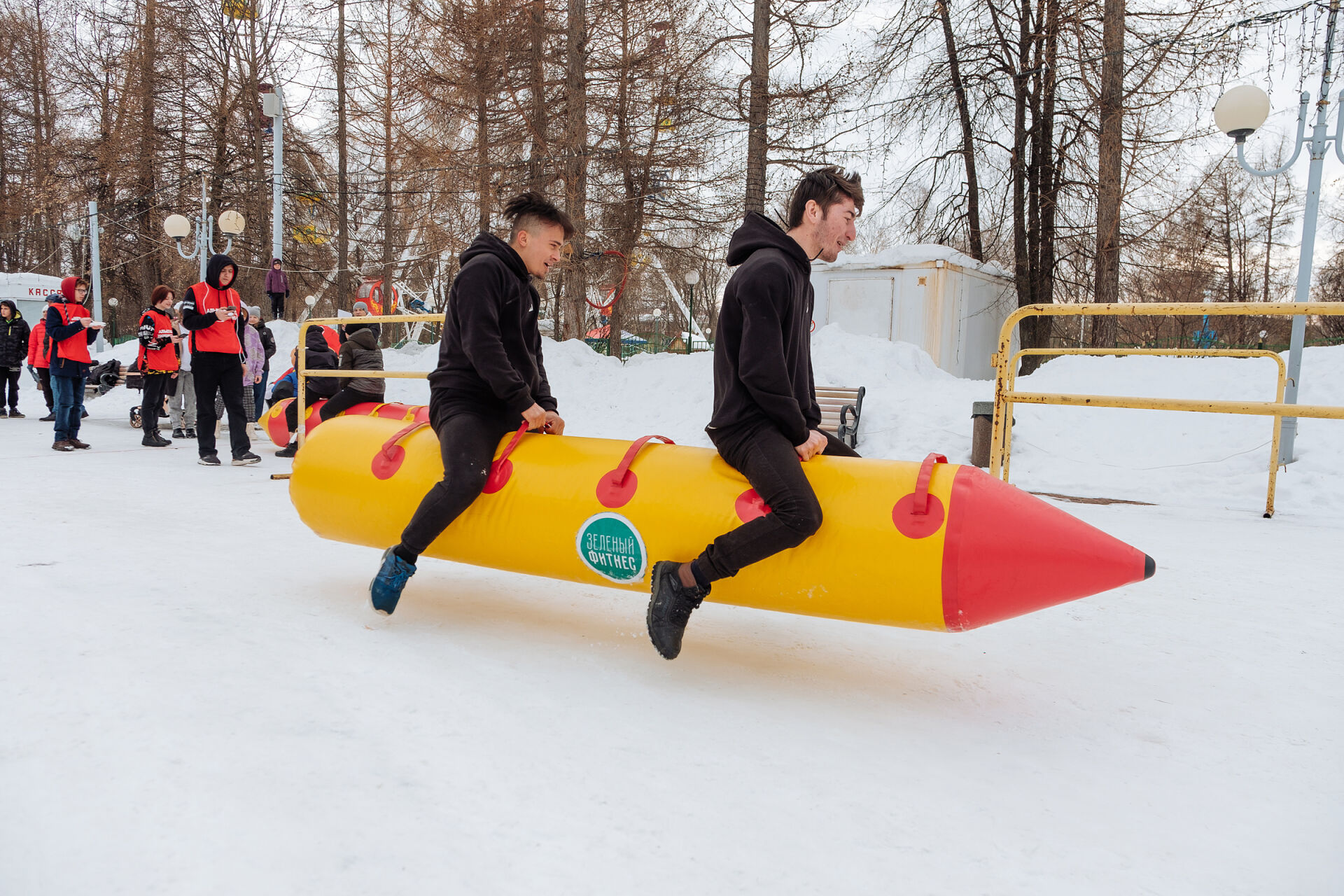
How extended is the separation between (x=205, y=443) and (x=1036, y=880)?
699cm

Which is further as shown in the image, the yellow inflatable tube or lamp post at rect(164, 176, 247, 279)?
lamp post at rect(164, 176, 247, 279)

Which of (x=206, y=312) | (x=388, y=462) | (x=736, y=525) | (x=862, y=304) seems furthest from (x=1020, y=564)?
(x=862, y=304)

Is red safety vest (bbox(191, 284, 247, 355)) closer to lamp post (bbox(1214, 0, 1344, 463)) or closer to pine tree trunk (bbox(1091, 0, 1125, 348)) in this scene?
lamp post (bbox(1214, 0, 1344, 463))

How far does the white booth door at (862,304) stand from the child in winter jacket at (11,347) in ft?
39.0

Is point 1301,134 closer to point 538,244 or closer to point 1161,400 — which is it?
point 1161,400

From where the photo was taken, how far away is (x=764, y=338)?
2504 mm

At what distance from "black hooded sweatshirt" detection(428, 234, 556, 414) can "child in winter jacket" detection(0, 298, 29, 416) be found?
1037 centimetres

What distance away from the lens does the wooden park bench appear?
855 cm

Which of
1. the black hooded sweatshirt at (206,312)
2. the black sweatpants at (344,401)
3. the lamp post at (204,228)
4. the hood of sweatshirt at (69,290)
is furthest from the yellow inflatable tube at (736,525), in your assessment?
the lamp post at (204,228)

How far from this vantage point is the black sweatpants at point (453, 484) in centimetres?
287

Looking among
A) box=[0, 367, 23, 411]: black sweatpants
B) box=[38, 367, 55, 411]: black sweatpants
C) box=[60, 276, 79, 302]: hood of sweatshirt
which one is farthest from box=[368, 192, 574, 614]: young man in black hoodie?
box=[0, 367, 23, 411]: black sweatpants

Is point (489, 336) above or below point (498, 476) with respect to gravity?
above

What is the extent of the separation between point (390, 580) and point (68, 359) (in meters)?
7.14

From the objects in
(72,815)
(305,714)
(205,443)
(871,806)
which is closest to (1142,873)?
(871,806)
